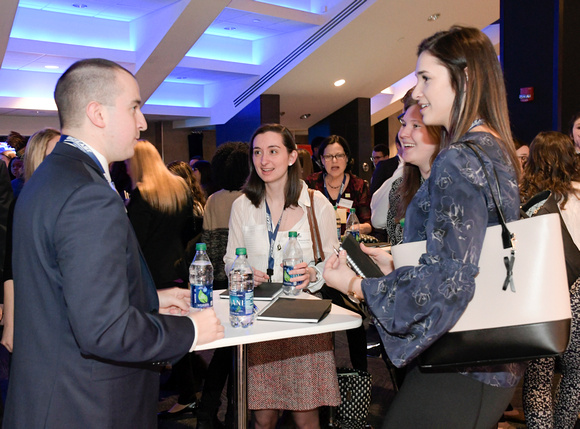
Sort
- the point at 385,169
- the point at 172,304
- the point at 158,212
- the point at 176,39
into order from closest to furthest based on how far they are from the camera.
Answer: the point at 172,304
the point at 158,212
the point at 385,169
the point at 176,39

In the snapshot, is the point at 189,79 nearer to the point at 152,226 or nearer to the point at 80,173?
the point at 152,226

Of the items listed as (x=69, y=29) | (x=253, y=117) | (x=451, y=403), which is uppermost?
(x=69, y=29)

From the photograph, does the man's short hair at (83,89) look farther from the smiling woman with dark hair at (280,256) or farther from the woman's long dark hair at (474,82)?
the smiling woman with dark hair at (280,256)

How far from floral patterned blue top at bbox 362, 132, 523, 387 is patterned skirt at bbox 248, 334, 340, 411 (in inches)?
43.1

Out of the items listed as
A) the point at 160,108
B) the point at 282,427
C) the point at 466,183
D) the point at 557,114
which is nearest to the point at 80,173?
the point at 466,183

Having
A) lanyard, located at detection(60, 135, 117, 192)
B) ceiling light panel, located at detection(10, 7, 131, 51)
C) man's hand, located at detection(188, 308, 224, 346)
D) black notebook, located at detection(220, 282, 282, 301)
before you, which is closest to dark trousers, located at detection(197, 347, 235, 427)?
black notebook, located at detection(220, 282, 282, 301)

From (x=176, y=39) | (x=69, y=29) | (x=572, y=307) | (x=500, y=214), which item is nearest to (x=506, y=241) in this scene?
(x=500, y=214)

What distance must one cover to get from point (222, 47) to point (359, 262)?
30.5 feet

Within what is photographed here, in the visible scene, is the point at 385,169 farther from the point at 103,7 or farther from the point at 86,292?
the point at 103,7

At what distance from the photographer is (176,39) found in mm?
7852

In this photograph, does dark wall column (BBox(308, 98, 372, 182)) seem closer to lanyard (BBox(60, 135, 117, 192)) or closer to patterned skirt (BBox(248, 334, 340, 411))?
patterned skirt (BBox(248, 334, 340, 411))

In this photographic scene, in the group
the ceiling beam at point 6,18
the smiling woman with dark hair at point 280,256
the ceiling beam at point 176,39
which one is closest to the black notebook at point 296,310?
the smiling woman with dark hair at point 280,256

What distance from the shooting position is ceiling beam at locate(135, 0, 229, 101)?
7.24 metres

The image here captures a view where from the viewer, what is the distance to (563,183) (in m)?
2.90
